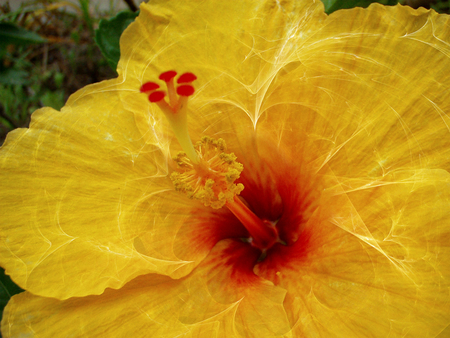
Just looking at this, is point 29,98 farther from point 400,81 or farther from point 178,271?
point 400,81

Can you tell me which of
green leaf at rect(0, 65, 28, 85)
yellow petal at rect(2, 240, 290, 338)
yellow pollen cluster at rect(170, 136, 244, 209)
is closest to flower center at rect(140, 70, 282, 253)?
yellow pollen cluster at rect(170, 136, 244, 209)

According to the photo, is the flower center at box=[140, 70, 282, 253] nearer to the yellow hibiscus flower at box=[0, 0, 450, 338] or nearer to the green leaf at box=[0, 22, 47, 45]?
the yellow hibiscus flower at box=[0, 0, 450, 338]

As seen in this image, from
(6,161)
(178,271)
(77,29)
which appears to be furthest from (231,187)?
(77,29)

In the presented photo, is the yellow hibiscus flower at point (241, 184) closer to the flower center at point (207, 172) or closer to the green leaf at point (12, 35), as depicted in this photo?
the flower center at point (207, 172)

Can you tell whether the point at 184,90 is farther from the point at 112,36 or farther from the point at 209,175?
the point at 112,36

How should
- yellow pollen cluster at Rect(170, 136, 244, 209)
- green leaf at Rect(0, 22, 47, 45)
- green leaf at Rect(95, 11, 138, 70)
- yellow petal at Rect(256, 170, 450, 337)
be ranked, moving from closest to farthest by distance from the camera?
yellow petal at Rect(256, 170, 450, 337), yellow pollen cluster at Rect(170, 136, 244, 209), green leaf at Rect(95, 11, 138, 70), green leaf at Rect(0, 22, 47, 45)

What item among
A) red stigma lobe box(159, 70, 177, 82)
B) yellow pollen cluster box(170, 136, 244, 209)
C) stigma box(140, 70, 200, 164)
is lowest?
yellow pollen cluster box(170, 136, 244, 209)

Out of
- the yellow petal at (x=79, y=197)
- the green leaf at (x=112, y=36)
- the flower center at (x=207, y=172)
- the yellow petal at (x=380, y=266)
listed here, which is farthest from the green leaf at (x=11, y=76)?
the yellow petal at (x=380, y=266)
